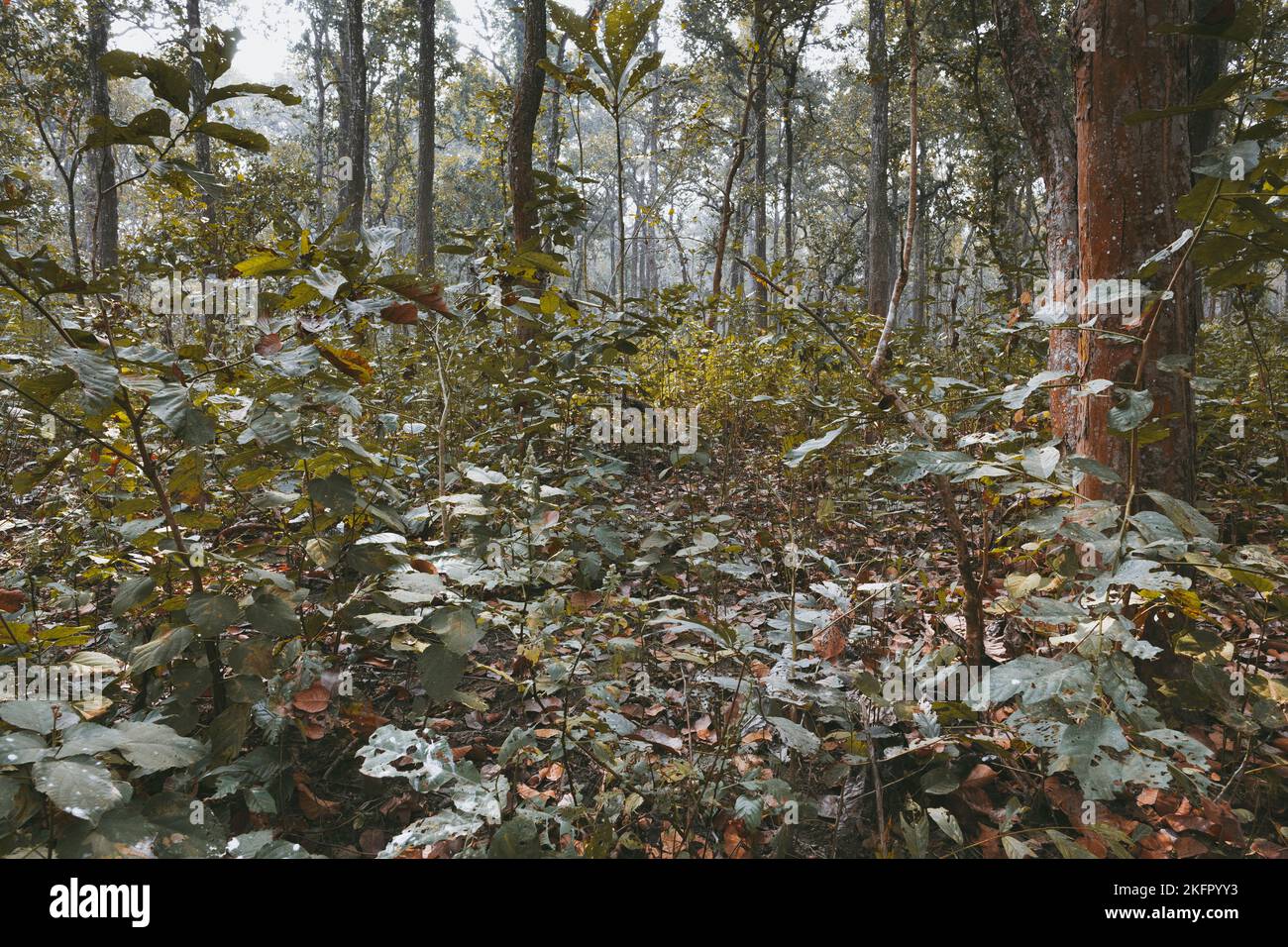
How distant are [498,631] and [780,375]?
2983mm

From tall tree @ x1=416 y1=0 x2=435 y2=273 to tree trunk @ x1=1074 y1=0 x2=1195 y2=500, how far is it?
29.6ft

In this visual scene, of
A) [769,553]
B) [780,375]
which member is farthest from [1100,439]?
[780,375]

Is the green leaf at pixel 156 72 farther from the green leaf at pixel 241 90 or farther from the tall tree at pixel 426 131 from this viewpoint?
the tall tree at pixel 426 131

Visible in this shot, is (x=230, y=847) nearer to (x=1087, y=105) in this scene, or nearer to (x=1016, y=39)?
(x=1087, y=105)

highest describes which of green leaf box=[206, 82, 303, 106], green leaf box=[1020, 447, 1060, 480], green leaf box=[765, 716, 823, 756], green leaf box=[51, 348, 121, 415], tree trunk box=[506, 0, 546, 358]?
tree trunk box=[506, 0, 546, 358]

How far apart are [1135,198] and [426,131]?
11.2 meters

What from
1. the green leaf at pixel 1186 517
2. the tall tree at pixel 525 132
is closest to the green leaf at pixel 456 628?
the green leaf at pixel 1186 517

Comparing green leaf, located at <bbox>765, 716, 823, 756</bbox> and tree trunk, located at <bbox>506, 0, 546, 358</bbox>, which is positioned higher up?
tree trunk, located at <bbox>506, 0, 546, 358</bbox>

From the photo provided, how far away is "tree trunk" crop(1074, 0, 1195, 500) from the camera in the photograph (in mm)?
1891
